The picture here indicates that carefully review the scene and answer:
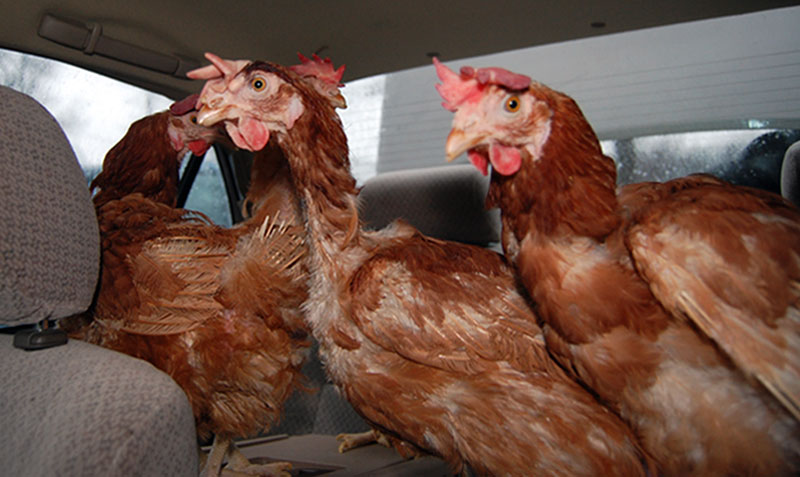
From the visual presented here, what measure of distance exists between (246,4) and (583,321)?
5.37 feet

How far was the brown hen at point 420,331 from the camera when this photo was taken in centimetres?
114

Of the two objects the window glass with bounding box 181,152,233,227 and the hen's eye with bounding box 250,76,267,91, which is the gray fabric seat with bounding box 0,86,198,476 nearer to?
the hen's eye with bounding box 250,76,267,91

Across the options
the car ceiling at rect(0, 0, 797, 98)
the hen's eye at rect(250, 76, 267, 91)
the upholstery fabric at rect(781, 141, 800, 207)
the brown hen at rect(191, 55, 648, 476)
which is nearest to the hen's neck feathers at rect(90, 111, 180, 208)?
the car ceiling at rect(0, 0, 797, 98)

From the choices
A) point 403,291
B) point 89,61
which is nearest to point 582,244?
point 403,291

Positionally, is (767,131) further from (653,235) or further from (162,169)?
(162,169)

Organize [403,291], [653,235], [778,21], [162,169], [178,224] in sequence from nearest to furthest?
[653,235] → [403,291] → [178,224] → [162,169] → [778,21]

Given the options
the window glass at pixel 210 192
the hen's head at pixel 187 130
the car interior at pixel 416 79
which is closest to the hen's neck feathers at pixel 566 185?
the car interior at pixel 416 79

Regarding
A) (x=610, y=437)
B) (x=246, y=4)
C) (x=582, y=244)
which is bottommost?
(x=610, y=437)

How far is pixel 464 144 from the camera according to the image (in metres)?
1.08

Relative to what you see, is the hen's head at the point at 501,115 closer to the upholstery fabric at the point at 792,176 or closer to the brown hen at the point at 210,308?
the brown hen at the point at 210,308

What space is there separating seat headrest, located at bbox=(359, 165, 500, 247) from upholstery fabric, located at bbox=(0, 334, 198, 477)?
1525mm

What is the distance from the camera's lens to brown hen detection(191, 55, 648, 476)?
114 centimetres

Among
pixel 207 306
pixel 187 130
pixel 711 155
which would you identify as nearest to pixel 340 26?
pixel 187 130

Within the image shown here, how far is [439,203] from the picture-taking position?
240cm
